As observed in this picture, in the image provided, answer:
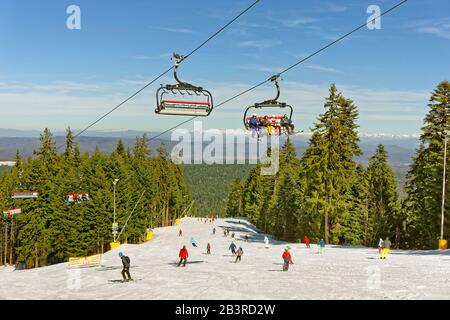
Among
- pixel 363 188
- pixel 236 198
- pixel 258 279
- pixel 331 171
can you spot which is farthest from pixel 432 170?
pixel 236 198

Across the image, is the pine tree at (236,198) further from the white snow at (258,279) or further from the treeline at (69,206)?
the white snow at (258,279)

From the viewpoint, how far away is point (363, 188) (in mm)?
59688

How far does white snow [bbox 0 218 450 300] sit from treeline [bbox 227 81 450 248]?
508 inches

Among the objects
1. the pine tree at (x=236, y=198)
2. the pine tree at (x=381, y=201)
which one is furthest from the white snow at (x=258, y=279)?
the pine tree at (x=236, y=198)

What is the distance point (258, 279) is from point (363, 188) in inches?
1482

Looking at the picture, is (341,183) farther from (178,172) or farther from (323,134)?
(178,172)

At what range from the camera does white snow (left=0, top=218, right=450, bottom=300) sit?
68.6 feet

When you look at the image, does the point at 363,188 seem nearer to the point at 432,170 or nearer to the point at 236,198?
the point at 432,170

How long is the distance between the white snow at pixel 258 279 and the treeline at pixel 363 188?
12.9 m

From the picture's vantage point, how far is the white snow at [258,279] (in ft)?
68.6

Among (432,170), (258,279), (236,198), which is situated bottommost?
(236,198)

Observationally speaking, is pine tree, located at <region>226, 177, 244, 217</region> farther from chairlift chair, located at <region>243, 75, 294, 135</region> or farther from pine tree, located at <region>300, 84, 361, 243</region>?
chairlift chair, located at <region>243, 75, 294, 135</region>

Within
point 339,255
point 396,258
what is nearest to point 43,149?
point 339,255
